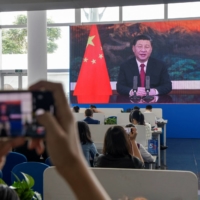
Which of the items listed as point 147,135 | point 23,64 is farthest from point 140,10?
point 147,135

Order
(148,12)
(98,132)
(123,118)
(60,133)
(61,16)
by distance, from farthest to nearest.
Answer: (61,16), (148,12), (123,118), (98,132), (60,133)

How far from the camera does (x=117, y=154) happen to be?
8.43 ft

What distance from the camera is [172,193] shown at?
188 centimetres

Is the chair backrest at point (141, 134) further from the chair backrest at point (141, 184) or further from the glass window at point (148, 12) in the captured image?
the glass window at point (148, 12)

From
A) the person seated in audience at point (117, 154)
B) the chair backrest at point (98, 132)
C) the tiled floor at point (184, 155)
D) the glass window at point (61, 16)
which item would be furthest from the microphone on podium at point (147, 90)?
the person seated in audience at point (117, 154)

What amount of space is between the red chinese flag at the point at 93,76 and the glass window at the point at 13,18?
7.68 ft

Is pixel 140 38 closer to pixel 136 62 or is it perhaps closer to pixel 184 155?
pixel 136 62

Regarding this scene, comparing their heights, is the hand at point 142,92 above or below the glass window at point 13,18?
below

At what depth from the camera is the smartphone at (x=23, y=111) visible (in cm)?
61

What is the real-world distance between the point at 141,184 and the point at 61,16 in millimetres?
8537

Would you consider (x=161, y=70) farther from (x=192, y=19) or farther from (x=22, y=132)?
(x=22, y=132)

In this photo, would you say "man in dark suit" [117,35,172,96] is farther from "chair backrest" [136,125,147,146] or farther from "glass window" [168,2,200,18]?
"chair backrest" [136,125,147,146]

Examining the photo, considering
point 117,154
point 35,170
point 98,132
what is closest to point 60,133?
point 117,154

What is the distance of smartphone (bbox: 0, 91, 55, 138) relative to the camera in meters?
0.61
